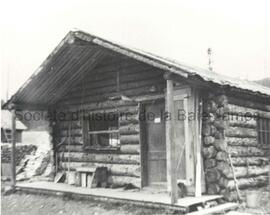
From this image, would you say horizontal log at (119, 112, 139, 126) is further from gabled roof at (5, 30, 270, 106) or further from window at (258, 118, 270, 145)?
window at (258, 118, 270, 145)

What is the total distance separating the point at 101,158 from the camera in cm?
1300

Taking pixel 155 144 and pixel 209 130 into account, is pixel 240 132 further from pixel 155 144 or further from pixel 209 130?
pixel 155 144

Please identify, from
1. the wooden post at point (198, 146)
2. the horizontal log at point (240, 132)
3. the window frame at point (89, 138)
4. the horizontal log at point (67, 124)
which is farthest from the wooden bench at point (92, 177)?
the horizontal log at point (240, 132)

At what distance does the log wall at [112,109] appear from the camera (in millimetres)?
11852

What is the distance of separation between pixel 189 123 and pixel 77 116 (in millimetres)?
4814

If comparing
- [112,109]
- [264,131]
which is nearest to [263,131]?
[264,131]

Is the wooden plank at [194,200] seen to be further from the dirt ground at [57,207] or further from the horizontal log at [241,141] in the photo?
the horizontal log at [241,141]

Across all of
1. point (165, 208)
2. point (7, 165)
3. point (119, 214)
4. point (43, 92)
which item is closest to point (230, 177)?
point (165, 208)

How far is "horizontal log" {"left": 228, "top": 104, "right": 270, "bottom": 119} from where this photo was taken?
10.8 metres

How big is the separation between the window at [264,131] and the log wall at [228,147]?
28.8 inches

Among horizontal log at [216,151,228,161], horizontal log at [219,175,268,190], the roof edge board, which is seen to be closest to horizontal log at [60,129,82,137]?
the roof edge board

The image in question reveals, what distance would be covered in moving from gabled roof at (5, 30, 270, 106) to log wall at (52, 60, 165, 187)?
44cm

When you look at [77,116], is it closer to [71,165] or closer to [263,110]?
[71,165]

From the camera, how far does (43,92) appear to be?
544 inches
